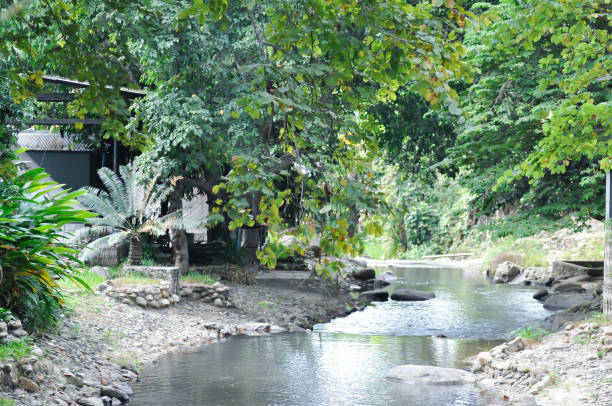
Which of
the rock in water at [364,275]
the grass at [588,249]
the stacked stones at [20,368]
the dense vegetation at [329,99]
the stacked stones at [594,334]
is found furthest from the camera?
the grass at [588,249]

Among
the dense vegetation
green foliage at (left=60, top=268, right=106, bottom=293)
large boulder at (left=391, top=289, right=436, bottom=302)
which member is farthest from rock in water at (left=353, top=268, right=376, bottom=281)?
green foliage at (left=60, top=268, right=106, bottom=293)

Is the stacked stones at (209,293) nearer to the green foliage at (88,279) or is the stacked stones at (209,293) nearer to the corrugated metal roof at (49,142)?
the green foliage at (88,279)

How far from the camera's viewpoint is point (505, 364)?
930 centimetres

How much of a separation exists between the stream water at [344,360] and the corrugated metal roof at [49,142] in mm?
8732

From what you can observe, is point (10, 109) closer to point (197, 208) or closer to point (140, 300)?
point (140, 300)

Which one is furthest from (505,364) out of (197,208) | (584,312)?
(197,208)

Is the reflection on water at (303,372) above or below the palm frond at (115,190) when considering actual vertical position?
below

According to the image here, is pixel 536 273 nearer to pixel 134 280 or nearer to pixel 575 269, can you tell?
pixel 575 269

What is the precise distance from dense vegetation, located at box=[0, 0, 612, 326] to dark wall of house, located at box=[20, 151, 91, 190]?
941 millimetres

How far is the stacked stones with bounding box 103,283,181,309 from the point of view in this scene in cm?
1255

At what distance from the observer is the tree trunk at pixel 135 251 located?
1472 centimetres

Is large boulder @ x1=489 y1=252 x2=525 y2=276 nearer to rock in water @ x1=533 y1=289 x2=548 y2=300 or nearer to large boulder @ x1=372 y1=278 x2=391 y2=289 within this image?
large boulder @ x1=372 y1=278 x2=391 y2=289

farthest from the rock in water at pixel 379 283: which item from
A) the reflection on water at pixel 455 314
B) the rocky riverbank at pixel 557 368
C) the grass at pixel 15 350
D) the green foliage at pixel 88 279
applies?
the grass at pixel 15 350

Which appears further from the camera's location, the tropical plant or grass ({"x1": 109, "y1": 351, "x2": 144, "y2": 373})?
grass ({"x1": 109, "y1": 351, "x2": 144, "y2": 373})
